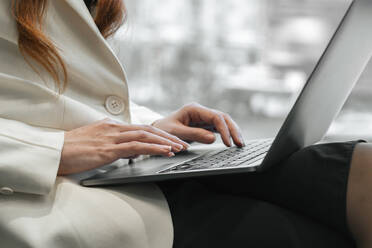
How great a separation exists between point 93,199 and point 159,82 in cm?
202

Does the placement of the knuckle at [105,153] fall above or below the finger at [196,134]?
above

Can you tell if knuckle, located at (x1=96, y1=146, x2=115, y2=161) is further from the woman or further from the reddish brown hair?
the reddish brown hair

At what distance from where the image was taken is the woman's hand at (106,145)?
52 centimetres

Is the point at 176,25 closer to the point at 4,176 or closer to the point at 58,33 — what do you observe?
the point at 58,33

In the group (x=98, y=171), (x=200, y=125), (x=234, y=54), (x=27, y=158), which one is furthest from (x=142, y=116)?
(x=234, y=54)

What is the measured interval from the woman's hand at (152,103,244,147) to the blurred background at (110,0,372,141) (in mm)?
1686

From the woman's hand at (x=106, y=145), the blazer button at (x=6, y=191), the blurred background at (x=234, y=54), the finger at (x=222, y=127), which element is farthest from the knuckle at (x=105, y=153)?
the blurred background at (x=234, y=54)

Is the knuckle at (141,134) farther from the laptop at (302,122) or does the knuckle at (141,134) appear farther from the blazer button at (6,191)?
the blazer button at (6,191)

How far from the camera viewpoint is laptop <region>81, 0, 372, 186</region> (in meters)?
0.46

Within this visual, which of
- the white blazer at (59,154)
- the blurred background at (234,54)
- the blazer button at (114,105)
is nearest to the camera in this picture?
the white blazer at (59,154)

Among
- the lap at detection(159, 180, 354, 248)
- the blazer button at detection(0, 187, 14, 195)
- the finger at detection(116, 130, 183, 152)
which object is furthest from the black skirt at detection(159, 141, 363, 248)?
the blazer button at detection(0, 187, 14, 195)

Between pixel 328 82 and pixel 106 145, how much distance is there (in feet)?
0.98

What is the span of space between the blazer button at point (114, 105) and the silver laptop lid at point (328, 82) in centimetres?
27

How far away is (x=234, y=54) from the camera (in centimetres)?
253
